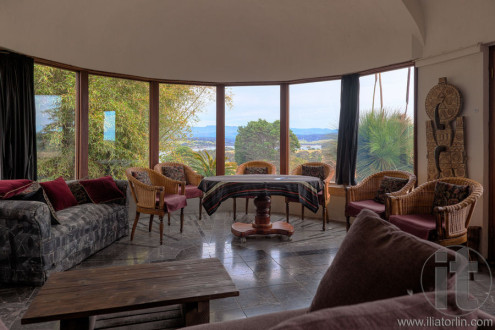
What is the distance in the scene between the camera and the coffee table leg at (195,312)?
1.76 m

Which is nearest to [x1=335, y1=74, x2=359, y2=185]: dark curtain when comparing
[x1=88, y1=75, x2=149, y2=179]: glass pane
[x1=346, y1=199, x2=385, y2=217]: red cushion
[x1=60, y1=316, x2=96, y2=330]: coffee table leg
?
[x1=346, y1=199, x2=385, y2=217]: red cushion

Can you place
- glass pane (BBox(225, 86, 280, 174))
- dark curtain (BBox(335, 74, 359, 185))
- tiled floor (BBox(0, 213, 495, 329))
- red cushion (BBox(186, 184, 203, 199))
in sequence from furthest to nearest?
glass pane (BBox(225, 86, 280, 174)), dark curtain (BBox(335, 74, 359, 185)), red cushion (BBox(186, 184, 203, 199)), tiled floor (BBox(0, 213, 495, 329))

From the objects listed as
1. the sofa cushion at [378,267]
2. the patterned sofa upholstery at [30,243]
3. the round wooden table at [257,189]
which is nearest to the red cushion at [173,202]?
the round wooden table at [257,189]

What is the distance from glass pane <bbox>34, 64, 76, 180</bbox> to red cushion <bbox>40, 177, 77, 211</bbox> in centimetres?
129

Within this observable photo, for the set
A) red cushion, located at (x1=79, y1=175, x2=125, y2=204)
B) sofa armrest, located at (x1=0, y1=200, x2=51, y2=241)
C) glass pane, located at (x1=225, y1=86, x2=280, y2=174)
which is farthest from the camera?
glass pane, located at (x1=225, y1=86, x2=280, y2=174)

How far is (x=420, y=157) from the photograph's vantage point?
14.1ft

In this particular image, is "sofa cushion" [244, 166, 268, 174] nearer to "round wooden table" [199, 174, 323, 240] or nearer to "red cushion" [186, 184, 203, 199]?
"red cushion" [186, 184, 203, 199]

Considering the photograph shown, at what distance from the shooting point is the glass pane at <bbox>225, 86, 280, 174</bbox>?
20.7 ft

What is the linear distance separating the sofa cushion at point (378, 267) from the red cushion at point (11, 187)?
300cm

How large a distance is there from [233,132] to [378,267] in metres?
5.56

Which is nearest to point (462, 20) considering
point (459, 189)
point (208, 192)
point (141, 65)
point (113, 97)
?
point (459, 189)

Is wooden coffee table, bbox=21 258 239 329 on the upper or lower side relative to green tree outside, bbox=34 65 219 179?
lower

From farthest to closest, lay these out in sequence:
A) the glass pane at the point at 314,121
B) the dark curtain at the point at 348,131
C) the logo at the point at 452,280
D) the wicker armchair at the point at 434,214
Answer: the glass pane at the point at 314,121 → the dark curtain at the point at 348,131 → the wicker armchair at the point at 434,214 → the logo at the point at 452,280

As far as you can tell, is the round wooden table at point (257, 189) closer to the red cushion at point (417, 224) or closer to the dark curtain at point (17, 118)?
the red cushion at point (417, 224)
